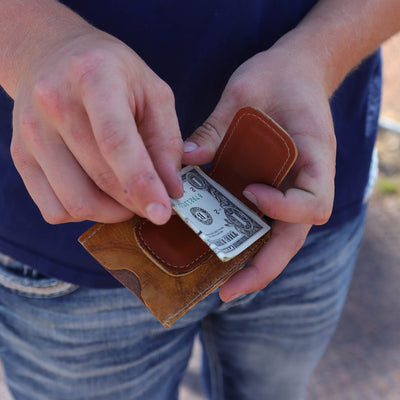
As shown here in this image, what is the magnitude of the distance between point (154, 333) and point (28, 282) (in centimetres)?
40

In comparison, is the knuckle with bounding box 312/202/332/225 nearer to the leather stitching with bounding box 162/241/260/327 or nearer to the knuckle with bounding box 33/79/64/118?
the leather stitching with bounding box 162/241/260/327

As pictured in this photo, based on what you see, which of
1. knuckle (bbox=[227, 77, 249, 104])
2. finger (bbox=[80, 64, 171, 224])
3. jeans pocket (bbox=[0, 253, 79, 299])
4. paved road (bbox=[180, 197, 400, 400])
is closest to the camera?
finger (bbox=[80, 64, 171, 224])

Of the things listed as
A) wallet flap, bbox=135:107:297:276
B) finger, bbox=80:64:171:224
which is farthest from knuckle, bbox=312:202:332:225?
finger, bbox=80:64:171:224

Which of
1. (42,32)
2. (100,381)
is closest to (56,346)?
(100,381)

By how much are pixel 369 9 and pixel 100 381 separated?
1389 millimetres

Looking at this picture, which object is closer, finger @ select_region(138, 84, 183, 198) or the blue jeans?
finger @ select_region(138, 84, 183, 198)

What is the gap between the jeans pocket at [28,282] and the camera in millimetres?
1246

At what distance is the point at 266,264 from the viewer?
1105 mm

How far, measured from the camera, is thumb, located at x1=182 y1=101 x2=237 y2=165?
42.7 inches

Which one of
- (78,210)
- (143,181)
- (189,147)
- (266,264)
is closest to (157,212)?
(143,181)

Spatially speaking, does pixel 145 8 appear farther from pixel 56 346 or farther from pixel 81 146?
pixel 56 346

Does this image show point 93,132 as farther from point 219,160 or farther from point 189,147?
point 219,160

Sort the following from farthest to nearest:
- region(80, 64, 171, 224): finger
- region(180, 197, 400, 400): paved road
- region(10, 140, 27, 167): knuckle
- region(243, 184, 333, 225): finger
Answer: region(180, 197, 400, 400): paved road
region(243, 184, 333, 225): finger
region(10, 140, 27, 167): knuckle
region(80, 64, 171, 224): finger

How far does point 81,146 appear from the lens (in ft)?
2.76
